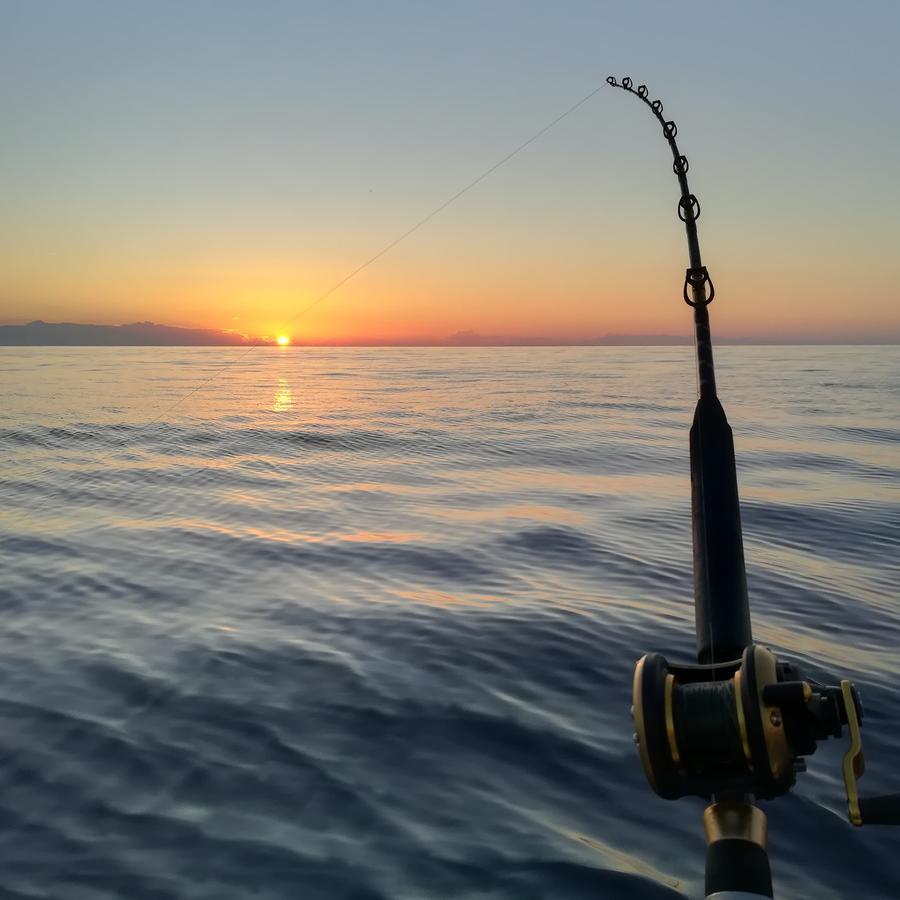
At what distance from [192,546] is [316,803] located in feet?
26.7

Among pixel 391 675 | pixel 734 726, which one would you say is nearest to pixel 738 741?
pixel 734 726

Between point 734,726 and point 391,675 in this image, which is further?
point 391,675

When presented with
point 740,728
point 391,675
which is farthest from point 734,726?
point 391,675

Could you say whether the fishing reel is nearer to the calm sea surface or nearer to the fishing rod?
the fishing rod

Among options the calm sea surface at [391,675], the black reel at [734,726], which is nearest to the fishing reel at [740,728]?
the black reel at [734,726]

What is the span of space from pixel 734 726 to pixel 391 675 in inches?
194

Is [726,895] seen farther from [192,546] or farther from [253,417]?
[253,417]

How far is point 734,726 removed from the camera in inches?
98.0

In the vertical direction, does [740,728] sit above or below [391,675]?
above

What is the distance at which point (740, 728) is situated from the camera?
97.3 inches

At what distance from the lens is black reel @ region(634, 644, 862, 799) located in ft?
8.09

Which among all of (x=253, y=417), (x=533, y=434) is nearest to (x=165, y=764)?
(x=533, y=434)

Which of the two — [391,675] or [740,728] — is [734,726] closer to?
[740,728]

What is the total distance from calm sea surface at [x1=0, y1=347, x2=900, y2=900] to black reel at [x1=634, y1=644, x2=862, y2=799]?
205cm
